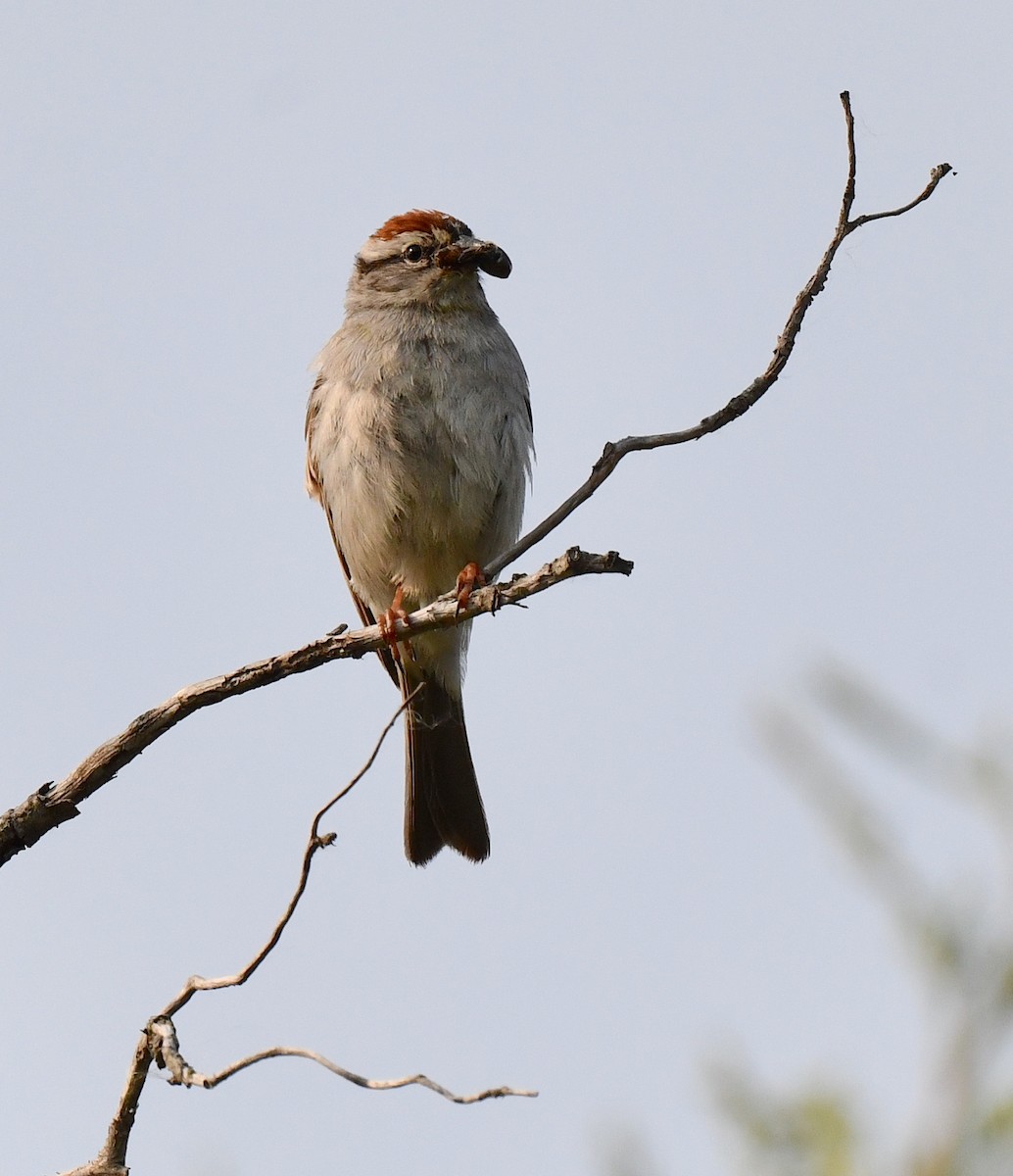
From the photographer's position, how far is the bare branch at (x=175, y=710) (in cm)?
405

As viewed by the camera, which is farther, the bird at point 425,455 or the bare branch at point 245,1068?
the bird at point 425,455

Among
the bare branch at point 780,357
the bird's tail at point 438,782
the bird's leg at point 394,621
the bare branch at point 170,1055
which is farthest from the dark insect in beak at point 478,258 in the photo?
the bare branch at point 170,1055

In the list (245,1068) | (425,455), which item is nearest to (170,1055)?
(245,1068)

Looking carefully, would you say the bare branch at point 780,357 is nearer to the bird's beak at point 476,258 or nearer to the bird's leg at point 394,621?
the bird's leg at point 394,621

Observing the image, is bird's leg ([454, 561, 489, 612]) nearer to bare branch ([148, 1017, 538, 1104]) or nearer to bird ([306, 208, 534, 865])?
bird ([306, 208, 534, 865])

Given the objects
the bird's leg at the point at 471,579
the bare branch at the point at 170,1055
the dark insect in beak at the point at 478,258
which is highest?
the dark insect in beak at the point at 478,258

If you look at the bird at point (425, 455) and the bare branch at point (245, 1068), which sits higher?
the bird at point (425, 455)

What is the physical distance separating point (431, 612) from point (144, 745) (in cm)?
104

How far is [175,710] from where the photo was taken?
4.25 meters

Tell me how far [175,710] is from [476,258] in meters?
3.04

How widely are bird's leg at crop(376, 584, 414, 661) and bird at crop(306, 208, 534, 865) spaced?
18mm

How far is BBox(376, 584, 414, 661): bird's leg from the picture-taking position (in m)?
4.70

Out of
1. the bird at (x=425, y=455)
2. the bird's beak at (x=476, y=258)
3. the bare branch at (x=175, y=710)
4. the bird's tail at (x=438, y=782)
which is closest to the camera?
the bare branch at (x=175, y=710)

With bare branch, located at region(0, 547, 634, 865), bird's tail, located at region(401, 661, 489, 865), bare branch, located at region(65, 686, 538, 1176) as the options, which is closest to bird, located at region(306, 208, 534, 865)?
bird's tail, located at region(401, 661, 489, 865)
